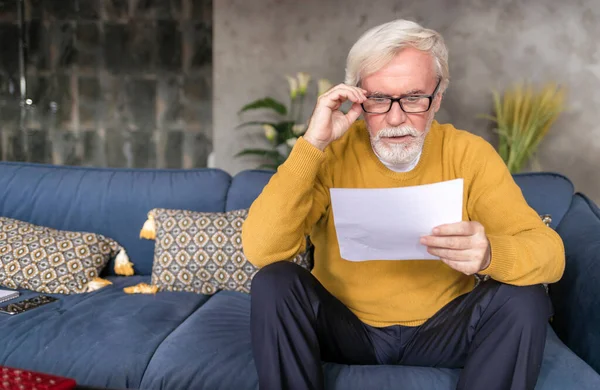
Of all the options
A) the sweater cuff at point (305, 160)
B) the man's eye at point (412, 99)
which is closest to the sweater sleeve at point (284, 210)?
the sweater cuff at point (305, 160)

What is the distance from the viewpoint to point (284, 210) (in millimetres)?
1198

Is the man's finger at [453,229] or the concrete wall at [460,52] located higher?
the concrete wall at [460,52]

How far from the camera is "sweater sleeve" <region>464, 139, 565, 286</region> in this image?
1.11m

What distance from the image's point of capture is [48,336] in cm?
149

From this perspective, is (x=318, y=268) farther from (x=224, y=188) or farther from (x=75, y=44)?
(x=75, y=44)

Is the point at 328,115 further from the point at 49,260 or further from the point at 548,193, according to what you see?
the point at 49,260

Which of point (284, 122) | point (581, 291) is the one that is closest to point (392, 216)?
point (581, 291)

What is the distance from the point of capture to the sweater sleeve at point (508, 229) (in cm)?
111

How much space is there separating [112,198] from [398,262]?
1.22 metres

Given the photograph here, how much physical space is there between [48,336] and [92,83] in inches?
111

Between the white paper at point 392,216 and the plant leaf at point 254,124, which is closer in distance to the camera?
the white paper at point 392,216

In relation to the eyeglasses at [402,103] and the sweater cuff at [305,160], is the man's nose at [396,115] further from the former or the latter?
the sweater cuff at [305,160]

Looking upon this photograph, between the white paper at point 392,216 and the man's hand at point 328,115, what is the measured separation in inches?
6.5

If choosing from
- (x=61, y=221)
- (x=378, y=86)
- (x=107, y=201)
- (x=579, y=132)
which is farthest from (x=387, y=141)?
(x=579, y=132)
